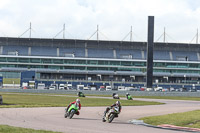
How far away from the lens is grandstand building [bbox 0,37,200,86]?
129000 mm

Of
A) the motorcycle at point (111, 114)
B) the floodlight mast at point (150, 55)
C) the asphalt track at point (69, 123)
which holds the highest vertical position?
the floodlight mast at point (150, 55)

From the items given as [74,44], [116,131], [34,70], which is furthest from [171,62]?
[116,131]

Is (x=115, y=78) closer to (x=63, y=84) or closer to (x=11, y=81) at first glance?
(x=63, y=84)

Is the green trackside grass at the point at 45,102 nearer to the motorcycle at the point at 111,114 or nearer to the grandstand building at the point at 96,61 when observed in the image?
the motorcycle at the point at 111,114

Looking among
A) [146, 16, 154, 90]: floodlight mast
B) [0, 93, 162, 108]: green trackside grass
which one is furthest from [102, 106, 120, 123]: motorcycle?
[146, 16, 154, 90]: floodlight mast

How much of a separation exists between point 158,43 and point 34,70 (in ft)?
153

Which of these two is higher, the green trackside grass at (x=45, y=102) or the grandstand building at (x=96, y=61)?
the grandstand building at (x=96, y=61)

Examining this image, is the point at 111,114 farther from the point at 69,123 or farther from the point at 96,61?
the point at 96,61

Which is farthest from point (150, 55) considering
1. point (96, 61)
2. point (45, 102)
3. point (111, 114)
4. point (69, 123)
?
point (69, 123)

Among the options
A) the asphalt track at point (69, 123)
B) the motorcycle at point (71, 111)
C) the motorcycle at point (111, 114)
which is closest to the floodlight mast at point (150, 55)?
the asphalt track at point (69, 123)

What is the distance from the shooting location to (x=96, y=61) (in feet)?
434

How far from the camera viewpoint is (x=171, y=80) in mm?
136000

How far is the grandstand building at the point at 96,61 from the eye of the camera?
129 m

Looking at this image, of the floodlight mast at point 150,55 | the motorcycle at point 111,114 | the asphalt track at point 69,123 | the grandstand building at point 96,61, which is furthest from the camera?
the grandstand building at point 96,61
